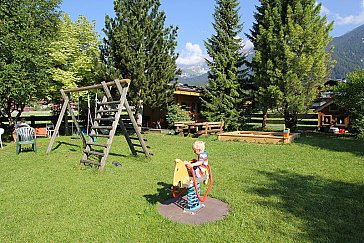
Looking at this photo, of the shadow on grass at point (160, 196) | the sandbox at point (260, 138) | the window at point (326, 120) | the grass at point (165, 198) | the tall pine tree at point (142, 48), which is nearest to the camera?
the grass at point (165, 198)

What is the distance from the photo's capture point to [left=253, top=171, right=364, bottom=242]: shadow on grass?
3.34m

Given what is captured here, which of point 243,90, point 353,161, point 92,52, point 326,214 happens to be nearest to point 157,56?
point 92,52

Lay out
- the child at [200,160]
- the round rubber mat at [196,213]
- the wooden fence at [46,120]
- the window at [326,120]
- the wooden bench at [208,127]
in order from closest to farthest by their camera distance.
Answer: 1. the round rubber mat at [196,213]
2. the child at [200,160]
3. the wooden bench at [208,127]
4. the wooden fence at [46,120]
5. the window at [326,120]

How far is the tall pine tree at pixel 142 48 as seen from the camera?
13.2 meters

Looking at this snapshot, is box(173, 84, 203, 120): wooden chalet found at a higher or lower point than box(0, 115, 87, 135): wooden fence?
higher

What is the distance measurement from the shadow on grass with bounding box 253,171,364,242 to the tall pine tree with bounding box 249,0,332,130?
957cm

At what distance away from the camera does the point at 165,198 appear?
15.1ft

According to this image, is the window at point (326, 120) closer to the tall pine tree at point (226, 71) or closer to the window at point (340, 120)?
the window at point (340, 120)

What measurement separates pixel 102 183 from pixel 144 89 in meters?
8.78

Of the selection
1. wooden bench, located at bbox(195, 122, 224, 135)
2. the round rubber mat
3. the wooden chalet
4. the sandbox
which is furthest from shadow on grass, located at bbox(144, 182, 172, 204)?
the wooden chalet

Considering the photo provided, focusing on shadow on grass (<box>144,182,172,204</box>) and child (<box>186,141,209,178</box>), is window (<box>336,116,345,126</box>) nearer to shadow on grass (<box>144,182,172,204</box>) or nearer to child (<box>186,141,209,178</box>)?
shadow on grass (<box>144,182,172,204</box>)

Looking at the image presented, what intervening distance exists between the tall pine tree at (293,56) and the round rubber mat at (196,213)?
11.6 metres

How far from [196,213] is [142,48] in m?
11.2

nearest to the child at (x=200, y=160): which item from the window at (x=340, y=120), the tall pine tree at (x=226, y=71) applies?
the tall pine tree at (x=226, y=71)
